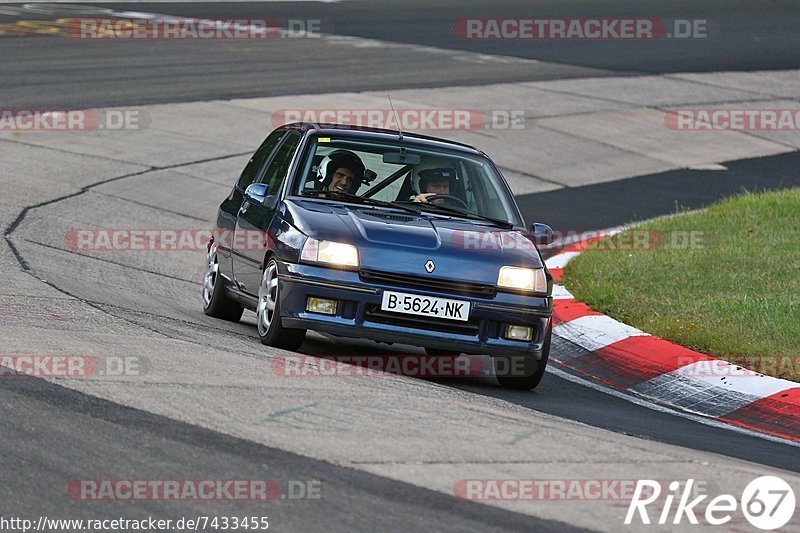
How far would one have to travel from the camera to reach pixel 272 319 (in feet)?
29.0

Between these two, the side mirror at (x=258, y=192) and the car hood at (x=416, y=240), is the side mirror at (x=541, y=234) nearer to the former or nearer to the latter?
the car hood at (x=416, y=240)

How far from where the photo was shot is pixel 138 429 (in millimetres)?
6250

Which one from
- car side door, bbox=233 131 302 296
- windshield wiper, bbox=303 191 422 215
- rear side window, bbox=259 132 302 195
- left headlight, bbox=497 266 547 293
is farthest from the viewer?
rear side window, bbox=259 132 302 195

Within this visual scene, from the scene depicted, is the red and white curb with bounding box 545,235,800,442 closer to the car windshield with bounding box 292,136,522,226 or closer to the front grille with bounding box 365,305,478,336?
the car windshield with bounding box 292,136,522,226

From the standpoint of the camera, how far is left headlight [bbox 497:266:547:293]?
8.63m

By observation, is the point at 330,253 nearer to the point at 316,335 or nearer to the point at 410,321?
the point at 410,321

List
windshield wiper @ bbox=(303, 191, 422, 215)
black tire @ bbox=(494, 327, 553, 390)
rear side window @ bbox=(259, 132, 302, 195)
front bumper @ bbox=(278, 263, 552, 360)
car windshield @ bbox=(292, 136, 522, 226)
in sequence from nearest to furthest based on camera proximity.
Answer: front bumper @ bbox=(278, 263, 552, 360)
black tire @ bbox=(494, 327, 553, 390)
windshield wiper @ bbox=(303, 191, 422, 215)
car windshield @ bbox=(292, 136, 522, 226)
rear side window @ bbox=(259, 132, 302, 195)

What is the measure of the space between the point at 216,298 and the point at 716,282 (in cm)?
428

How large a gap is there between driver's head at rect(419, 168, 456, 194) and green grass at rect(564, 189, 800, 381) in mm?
2068

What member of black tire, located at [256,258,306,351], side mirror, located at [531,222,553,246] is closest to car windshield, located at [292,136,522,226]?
side mirror, located at [531,222,553,246]

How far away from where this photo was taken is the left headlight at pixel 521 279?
863cm

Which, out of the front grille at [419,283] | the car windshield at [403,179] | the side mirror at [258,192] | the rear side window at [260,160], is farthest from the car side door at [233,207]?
the front grille at [419,283]

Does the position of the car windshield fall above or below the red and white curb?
above

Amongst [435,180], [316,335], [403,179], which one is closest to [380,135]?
[403,179]
